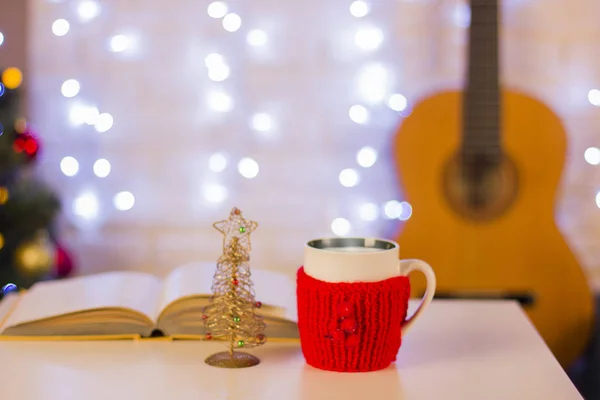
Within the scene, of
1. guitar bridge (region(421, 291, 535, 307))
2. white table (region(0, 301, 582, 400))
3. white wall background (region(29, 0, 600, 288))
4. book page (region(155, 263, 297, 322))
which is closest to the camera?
white table (region(0, 301, 582, 400))

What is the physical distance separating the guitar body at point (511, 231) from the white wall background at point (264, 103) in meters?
0.24

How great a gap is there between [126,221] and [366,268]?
1.38 metres

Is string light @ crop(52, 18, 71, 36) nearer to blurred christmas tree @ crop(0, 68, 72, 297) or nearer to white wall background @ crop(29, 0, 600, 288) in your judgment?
white wall background @ crop(29, 0, 600, 288)

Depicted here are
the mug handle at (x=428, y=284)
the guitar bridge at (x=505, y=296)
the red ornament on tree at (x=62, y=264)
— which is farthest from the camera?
the red ornament on tree at (x=62, y=264)

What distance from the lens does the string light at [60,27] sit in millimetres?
2037

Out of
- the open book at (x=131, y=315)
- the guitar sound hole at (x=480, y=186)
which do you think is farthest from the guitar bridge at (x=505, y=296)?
the open book at (x=131, y=315)

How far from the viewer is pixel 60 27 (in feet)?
6.70

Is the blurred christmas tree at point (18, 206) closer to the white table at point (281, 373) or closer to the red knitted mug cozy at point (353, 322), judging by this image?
the white table at point (281, 373)

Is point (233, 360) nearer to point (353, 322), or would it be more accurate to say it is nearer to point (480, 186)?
point (353, 322)

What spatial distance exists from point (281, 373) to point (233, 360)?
66 millimetres

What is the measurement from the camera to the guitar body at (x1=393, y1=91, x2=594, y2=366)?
168 centimetres

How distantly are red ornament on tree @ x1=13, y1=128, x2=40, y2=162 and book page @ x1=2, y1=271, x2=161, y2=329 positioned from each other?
0.69 metres

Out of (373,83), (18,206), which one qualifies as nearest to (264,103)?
(373,83)

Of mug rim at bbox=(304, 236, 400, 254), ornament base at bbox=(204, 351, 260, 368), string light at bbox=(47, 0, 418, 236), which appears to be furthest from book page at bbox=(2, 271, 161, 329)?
string light at bbox=(47, 0, 418, 236)
